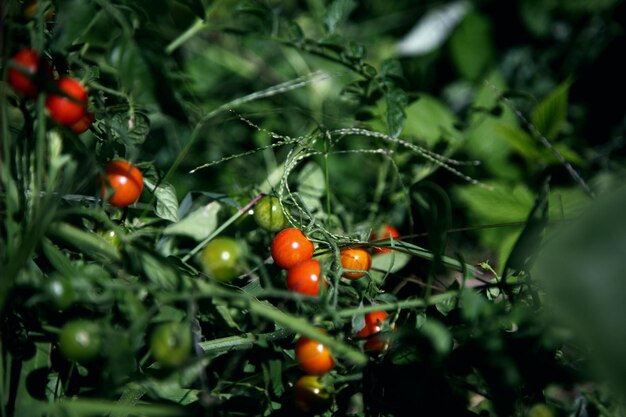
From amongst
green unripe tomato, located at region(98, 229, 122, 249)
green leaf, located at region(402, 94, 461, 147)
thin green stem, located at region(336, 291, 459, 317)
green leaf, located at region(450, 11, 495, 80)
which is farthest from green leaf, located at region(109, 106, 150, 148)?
green leaf, located at region(450, 11, 495, 80)

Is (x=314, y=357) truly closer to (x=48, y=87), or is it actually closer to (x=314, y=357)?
(x=314, y=357)

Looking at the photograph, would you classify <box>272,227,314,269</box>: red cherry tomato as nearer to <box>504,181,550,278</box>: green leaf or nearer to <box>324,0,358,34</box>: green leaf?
<box>504,181,550,278</box>: green leaf

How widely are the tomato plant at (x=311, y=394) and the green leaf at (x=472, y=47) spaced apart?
1107mm

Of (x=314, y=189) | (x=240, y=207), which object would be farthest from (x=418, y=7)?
(x=240, y=207)

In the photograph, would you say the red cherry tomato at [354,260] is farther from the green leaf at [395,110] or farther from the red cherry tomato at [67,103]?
the red cherry tomato at [67,103]

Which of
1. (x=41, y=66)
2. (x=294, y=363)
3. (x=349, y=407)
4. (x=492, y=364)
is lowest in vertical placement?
(x=349, y=407)

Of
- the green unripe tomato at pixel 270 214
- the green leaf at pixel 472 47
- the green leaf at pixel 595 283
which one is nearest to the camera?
the green leaf at pixel 595 283

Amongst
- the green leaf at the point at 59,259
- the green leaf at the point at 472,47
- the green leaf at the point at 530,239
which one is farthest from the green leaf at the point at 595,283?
the green leaf at the point at 472,47

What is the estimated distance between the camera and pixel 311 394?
2.02ft

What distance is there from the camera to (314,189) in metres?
0.90

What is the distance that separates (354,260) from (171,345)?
0.89ft

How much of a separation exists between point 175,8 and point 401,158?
56 cm

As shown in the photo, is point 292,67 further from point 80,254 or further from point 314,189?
point 80,254

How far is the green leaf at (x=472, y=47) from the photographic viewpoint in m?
1.50
